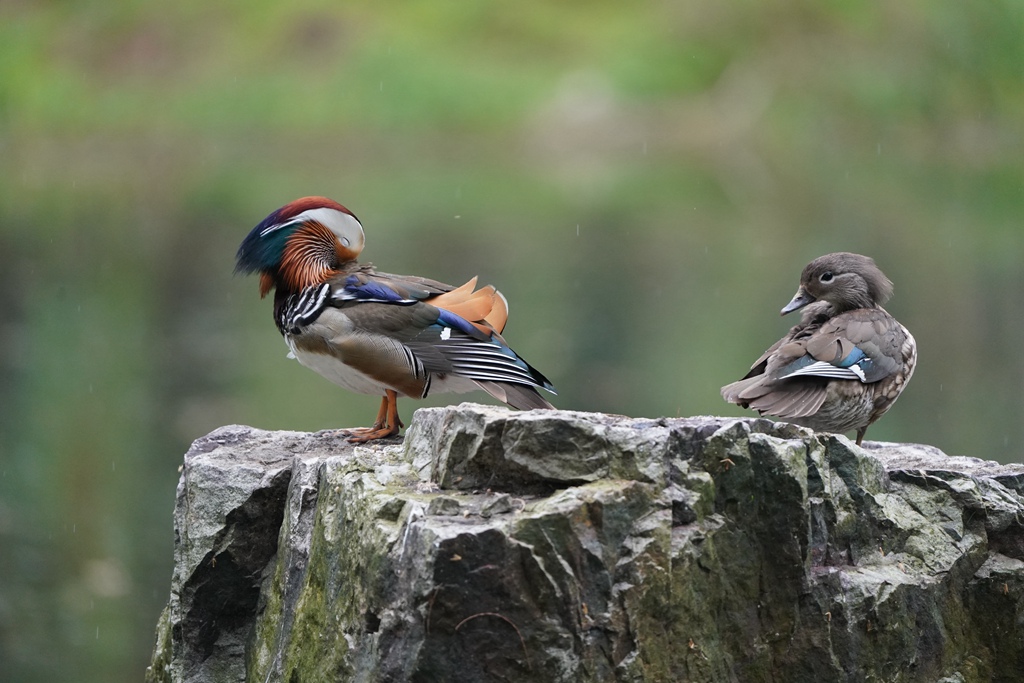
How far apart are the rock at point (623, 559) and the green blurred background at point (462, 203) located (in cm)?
360

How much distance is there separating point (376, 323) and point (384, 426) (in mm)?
443

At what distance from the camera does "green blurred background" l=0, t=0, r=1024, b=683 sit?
10852 mm

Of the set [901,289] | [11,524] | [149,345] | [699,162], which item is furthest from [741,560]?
[699,162]

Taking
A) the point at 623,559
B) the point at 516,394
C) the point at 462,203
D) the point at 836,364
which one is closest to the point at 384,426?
the point at 516,394

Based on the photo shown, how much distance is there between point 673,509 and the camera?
394cm

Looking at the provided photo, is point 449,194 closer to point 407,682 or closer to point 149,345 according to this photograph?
point 149,345

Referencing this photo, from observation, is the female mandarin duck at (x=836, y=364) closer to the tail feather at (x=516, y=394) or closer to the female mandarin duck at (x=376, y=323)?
the tail feather at (x=516, y=394)

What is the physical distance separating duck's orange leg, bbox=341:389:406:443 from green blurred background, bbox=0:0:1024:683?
2.87 m

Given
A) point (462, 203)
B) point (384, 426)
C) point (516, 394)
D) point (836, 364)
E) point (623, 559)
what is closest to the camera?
point (623, 559)

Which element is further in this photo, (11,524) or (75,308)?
(75,308)

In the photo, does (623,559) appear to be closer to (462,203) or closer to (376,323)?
(376,323)

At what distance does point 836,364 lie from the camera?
18.6 feet

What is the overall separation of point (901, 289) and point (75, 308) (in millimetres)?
9977

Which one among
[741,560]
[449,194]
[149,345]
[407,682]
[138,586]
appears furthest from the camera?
[449,194]
